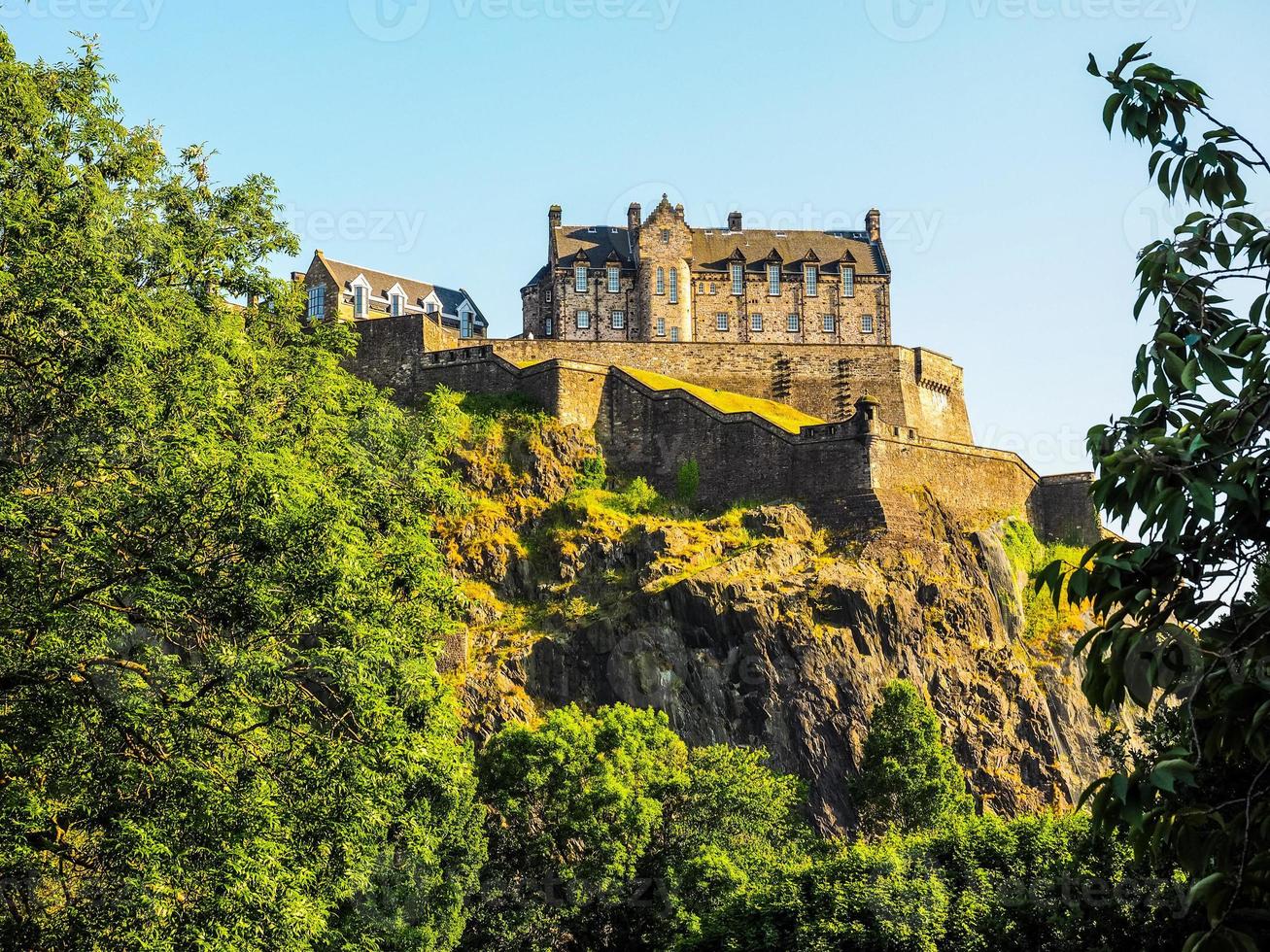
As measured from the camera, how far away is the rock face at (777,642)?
50.8m

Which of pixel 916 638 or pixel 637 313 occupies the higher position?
pixel 637 313

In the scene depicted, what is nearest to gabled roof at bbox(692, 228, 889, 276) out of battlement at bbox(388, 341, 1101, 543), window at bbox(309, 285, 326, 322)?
battlement at bbox(388, 341, 1101, 543)

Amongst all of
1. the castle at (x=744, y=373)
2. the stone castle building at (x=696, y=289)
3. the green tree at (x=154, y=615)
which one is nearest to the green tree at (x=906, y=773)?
the castle at (x=744, y=373)

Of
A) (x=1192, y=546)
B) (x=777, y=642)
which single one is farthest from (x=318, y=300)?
(x=1192, y=546)

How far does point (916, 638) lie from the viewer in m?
54.1

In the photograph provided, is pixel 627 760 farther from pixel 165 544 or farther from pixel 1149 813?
pixel 1149 813

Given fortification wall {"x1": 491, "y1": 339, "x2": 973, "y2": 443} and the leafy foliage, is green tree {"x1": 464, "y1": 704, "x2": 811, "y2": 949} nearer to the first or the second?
the leafy foliage

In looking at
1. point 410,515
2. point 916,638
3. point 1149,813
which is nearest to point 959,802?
point 916,638

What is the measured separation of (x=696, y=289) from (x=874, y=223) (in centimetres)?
1126

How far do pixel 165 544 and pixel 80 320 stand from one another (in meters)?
3.61

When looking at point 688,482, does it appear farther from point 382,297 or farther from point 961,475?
point 382,297

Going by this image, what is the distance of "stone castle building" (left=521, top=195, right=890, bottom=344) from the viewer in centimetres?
7281

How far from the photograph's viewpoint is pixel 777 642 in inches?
2048

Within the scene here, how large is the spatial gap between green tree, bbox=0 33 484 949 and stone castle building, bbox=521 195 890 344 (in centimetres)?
4621
